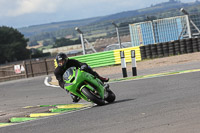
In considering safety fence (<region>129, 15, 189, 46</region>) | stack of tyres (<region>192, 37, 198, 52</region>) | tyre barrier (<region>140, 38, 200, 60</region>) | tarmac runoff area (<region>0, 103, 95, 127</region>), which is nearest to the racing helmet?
tarmac runoff area (<region>0, 103, 95, 127</region>)

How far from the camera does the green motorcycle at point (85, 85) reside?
984cm

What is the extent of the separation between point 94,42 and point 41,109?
22.6 m

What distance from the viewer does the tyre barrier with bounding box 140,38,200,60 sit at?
27625 millimetres

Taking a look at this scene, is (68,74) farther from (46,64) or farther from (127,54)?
(46,64)

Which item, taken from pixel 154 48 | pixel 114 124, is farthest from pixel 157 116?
pixel 154 48

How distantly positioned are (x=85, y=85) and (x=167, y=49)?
18.7 meters

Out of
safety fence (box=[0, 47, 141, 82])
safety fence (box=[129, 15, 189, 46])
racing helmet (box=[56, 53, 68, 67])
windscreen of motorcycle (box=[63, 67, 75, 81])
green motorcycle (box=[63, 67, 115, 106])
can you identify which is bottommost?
safety fence (box=[0, 47, 141, 82])

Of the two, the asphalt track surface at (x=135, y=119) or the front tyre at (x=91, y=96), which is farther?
the front tyre at (x=91, y=96)

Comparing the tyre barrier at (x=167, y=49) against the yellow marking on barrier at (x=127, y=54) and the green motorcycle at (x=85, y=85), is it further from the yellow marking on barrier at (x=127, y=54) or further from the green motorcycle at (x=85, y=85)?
the green motorcycle at (x=85, y=85)

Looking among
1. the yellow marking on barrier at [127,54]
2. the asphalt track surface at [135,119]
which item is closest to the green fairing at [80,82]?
the asphalt track surface at [135,119]

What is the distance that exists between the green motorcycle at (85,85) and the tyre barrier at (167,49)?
18.0 metres

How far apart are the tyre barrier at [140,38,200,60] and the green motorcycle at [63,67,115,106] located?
18024 millimetres

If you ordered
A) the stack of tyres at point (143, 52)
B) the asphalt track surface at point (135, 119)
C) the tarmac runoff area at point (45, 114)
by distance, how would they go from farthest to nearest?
the stack of tyres at point (143, 52), the tarmac runoff area at point (45, 114), the asphalt track surface at point (135, 119)

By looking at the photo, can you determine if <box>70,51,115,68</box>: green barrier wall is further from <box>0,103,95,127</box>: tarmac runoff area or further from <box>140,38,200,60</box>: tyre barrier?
<box>0,103,95,127</box>: tarmac runoff area
